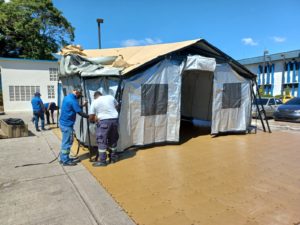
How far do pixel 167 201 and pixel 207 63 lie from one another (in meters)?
4.90

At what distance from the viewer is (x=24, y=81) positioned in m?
18.5

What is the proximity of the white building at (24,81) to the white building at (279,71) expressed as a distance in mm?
31279

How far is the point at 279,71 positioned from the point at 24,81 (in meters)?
34.9

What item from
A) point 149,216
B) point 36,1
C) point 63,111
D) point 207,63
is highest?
point 36,1

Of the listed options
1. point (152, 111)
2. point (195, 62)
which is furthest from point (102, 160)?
point (195, 62)

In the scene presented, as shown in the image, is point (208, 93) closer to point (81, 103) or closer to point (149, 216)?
point (81, 103)

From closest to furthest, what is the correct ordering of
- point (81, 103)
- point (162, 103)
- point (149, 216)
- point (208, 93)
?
1. point (149, 216)
2. point (81, 103)
3. point (162, 103)
4. point (208, 93)

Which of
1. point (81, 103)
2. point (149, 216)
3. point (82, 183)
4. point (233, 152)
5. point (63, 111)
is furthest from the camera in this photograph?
point (233, 152)

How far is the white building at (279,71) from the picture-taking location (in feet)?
109

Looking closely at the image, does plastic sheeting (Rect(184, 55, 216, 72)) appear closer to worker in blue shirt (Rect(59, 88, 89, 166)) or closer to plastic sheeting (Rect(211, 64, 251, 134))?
plastic sheeting (Rect(211, 64, 251, 134))

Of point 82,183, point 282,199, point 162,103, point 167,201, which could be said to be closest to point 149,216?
point 167,201

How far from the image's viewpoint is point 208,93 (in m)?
9.82

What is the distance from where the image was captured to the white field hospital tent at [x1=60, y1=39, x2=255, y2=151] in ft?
20.1

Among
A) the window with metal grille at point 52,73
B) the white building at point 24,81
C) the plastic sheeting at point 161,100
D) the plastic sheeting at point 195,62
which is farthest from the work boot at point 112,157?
the window with metal grille at point 52,73
